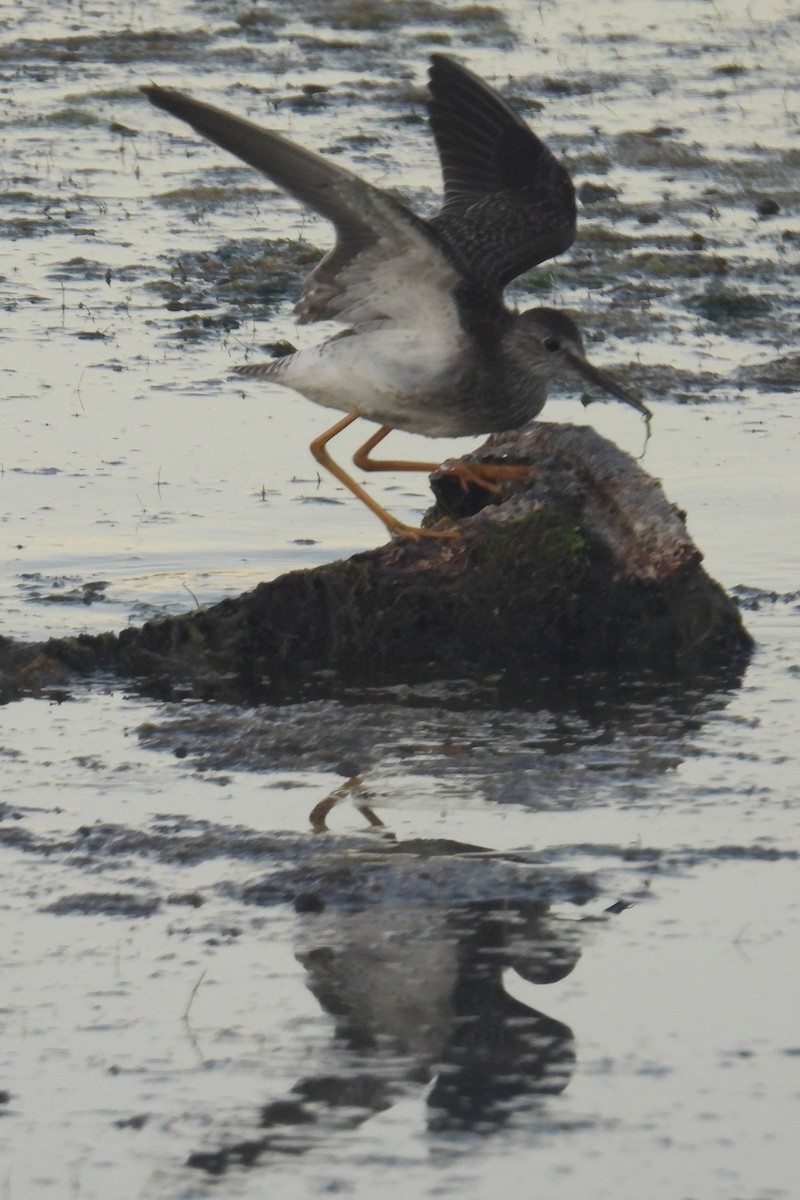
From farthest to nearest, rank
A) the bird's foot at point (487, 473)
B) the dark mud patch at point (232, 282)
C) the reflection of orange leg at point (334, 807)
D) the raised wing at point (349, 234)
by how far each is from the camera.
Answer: the dark mud patch at point (232, 282) < the bird's foot at point (487, 473) < the raised wing at point (349, 234) < the reflection of orange leg at point (334, 807)

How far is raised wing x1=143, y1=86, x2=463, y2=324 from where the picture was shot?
628 cm

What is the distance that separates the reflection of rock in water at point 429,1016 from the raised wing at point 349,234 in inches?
Answer: 86.4

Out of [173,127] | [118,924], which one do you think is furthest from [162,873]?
[173,127]

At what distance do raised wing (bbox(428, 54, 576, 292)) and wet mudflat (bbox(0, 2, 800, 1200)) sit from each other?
45.9 inches

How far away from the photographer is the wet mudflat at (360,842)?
3.90m

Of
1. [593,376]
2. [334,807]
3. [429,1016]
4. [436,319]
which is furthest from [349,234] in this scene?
[429,1016]

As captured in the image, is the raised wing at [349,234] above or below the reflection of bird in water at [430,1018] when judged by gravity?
above

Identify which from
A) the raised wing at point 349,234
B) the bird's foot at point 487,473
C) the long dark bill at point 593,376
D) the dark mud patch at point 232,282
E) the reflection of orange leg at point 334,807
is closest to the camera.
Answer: the reflection of orange leg at point 334,807

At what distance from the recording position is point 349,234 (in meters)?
6.75

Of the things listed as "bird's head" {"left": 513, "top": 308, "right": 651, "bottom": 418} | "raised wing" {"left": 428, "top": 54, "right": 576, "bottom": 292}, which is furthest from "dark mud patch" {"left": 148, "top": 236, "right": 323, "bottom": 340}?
"bird's head" {"left": 513, "top": 308, "right": 651, "bottom": 418}

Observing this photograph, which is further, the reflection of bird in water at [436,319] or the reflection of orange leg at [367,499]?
the reflection of orange leg at [367,499]

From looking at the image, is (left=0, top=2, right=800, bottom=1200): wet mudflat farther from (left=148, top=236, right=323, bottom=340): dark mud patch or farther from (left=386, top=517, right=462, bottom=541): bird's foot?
(left=386, top=517, right=462, bottom=541): bird's foot

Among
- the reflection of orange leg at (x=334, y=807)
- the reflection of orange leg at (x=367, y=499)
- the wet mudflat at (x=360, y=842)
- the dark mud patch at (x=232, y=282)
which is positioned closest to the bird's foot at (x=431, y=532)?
the reflection of orange leg at (x=367, y=499)

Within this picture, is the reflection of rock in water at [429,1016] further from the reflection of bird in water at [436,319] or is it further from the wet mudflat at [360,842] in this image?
the reflection of bird in water at [436,319]
